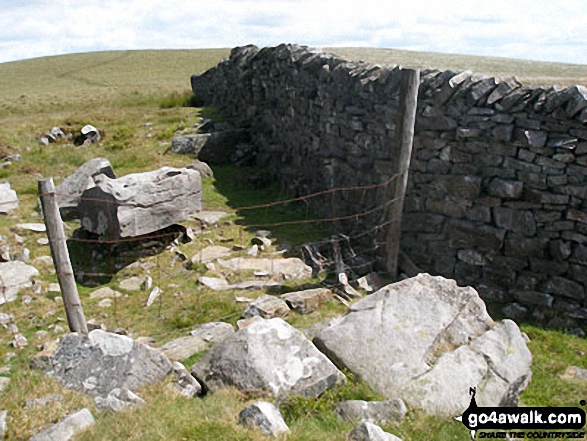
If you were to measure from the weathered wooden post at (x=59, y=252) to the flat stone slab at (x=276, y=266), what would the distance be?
3.67 meters

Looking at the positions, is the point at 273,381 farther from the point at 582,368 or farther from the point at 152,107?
the point at 152,107

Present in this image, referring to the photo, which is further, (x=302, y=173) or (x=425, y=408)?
(x=302, y=173)

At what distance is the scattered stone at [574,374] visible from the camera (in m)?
6.58

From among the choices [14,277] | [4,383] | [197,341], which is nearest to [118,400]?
[4,383]

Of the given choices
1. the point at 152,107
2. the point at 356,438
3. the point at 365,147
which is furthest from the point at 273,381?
the point at 152,107

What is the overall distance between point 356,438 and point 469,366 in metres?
1.64

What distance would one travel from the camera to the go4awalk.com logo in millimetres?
5027

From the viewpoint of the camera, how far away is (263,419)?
4574 mm

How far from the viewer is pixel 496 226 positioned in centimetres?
877

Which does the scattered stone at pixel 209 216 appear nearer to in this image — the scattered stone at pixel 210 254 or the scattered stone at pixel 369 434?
the scattered stone at pixel 210 254

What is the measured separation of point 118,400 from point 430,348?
304 centimetres

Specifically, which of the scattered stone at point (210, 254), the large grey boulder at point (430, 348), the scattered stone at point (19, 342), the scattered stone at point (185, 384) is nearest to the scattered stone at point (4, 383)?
the scattered stone at point (19, 342)

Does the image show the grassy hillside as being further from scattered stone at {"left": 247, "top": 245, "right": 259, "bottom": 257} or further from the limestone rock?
scattered stone at {"left": 247, "top": 245, "right": 259, "bottom": 257}

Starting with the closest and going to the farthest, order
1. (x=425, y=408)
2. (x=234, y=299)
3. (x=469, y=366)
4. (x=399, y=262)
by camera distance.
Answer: (x=425, y=408) → (x=469, y=366) → (x=234, y=299) → (x=399, y=262)
